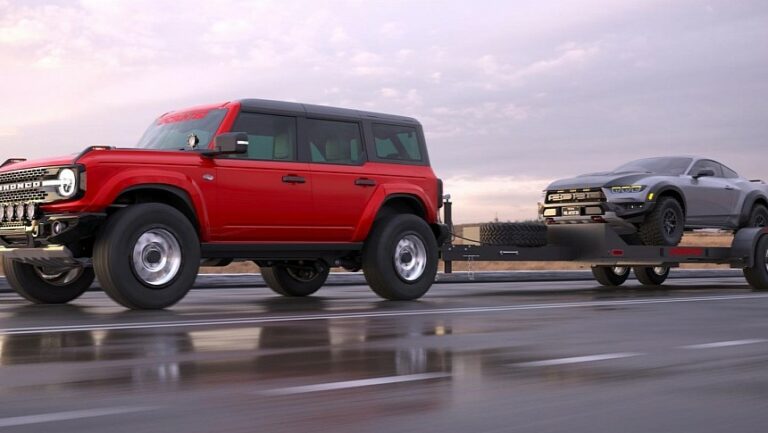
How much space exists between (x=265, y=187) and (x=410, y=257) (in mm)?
2193

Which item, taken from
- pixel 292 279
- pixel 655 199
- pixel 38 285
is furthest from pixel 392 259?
pixel 655 199

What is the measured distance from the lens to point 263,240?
11109 millimetres

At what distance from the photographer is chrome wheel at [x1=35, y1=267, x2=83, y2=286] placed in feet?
38.1

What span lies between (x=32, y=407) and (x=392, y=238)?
26.0 ft

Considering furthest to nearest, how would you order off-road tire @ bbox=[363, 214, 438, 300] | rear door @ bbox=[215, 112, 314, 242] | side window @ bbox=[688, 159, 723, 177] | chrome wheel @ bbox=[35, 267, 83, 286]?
side window @ bbox=[688, 159, 723, 177], off-road tire @ bbox=[363, 214, 438, 300], chrome wheel @ bbox=[35, 267, 83, 286], rear door @ bbox=[215, 112, 314, 242]

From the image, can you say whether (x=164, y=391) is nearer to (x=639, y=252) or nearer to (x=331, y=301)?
(x=331, y=301)

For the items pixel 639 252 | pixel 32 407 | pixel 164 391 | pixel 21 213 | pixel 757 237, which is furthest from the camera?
pixel 757 237

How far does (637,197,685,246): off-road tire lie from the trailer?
0.48ft

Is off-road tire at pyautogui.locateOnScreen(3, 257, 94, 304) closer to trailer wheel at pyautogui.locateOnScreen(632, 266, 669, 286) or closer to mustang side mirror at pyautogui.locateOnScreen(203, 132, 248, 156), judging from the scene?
mustang side mirror at pyautogui.locateOnScreen(203, 132, 248, 156)

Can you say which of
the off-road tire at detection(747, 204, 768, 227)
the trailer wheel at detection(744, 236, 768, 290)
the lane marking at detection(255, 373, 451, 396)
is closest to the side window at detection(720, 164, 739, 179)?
the off-road tire at detection(747, 204, 768, 227)

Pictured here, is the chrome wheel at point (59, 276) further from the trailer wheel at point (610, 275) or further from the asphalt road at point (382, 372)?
the trailer wheel at point (610, 275)

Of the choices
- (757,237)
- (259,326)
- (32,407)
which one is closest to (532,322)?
(259,326)

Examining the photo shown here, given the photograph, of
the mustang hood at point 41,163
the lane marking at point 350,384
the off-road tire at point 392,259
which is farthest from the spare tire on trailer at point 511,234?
the lane marking at point 350,384

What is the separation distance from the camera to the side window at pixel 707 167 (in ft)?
51.6
